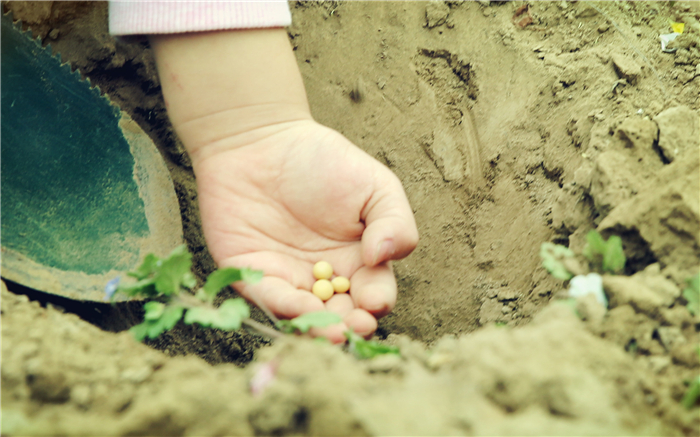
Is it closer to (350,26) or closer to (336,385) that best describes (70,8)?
(350,26)

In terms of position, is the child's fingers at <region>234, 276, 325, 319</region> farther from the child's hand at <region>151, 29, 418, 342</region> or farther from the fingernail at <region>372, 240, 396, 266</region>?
the fingernail at <region>372, 240, 396, 266</region>

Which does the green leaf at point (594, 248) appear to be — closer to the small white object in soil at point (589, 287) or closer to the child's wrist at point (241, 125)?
the small white object in soil at point (589, 287)

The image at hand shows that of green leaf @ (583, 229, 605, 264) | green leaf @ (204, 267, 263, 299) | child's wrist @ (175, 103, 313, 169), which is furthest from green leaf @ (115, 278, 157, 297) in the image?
green leaf @ (583, 229, 605, 264)

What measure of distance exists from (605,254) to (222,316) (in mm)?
799

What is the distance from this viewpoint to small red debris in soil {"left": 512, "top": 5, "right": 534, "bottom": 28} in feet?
6.15

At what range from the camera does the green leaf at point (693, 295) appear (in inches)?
34.2

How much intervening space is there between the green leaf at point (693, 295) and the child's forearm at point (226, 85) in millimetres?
1257

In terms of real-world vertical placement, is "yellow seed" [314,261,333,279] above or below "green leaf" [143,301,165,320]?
below

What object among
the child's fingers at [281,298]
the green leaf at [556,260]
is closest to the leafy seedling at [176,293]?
the child's fingers at [281,298]

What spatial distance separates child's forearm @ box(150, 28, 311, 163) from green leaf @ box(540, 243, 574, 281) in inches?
39.1

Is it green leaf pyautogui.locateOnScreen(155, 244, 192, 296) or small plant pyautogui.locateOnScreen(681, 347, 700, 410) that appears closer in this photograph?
small plant pyautogui.locateOnScreen(681, 347, 700, 410)

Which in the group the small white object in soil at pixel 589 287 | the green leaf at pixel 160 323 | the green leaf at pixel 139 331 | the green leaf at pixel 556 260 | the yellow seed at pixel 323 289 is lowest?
the yellow seed at pixel 323 289

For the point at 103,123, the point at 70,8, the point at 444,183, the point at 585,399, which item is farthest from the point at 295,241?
the point at 70,8

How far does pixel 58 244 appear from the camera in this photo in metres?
1.73
